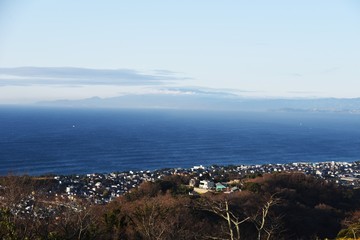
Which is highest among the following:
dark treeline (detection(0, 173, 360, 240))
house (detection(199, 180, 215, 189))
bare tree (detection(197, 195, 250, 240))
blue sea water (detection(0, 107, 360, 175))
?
bare tree (detection(197, 195, 250, 240))

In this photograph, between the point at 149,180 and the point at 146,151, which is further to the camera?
the point at 146,151

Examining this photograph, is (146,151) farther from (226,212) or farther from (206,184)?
(226,212)

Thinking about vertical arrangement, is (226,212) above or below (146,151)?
above

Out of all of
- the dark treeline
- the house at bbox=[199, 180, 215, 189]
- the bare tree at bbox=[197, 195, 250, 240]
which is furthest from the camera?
the house at bbox=[199, 180, 215, 189]

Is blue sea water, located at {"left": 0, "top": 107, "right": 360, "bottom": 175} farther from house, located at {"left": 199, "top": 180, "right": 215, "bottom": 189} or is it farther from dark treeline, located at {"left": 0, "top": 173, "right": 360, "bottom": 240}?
house, located at {"left": 199, "top": 180, "right": 215, "bottom": 189}

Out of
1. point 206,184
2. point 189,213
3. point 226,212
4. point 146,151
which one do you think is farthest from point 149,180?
point 146,151

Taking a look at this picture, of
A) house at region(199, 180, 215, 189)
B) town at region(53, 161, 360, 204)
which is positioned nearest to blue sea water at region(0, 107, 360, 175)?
town at region(53, 161, 360, 204)

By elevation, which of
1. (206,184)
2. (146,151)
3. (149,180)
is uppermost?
(206,184)

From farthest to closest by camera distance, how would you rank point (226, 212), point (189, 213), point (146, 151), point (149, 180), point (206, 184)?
point (146, 151)
point (149, 180)
point (206, 184)
point (189, 213)
point (226, 212)
